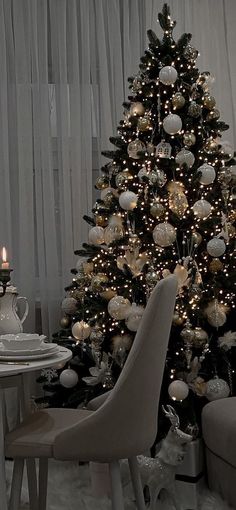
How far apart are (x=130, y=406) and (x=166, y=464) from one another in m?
0.74

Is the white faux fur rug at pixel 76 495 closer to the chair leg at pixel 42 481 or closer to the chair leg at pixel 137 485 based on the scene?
the chair leg at pixel 42 481

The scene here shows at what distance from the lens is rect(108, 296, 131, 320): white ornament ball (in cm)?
261

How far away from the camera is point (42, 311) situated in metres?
3.38

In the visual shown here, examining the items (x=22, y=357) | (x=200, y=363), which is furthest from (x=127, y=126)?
(x=22, y=357)

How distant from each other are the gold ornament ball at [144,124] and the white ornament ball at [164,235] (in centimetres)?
48

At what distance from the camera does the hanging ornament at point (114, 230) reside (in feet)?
9.07

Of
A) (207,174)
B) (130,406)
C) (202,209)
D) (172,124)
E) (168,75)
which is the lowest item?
(130,406)

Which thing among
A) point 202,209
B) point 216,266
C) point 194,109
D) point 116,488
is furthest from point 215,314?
point 116,488

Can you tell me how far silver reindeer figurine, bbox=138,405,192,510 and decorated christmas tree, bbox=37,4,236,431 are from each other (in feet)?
0.52

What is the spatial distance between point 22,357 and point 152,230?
109cm

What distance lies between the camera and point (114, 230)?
277 centimetres

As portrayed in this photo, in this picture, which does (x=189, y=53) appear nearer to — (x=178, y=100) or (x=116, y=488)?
(x=178, y=100)

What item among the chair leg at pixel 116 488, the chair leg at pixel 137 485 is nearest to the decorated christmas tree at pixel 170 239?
the chair leg at pixel 137 485

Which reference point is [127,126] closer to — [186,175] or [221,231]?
[186,175]
